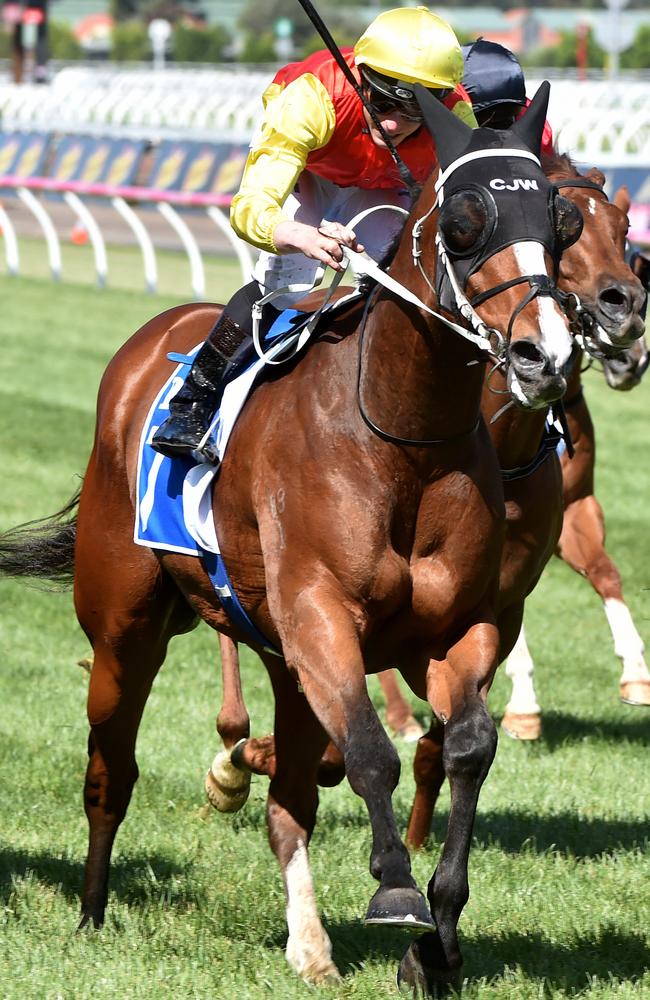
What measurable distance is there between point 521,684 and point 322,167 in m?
2.96

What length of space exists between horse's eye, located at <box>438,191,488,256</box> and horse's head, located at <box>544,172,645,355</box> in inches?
44.0

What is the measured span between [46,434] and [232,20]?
345 feet

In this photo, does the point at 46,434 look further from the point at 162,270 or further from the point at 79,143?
the point at 79,143

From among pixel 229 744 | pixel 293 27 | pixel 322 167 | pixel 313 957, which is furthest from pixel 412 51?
pixel 293 27

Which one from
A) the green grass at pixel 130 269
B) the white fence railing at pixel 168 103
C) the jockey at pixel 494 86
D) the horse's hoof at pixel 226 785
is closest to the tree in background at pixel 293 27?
the white fence railing at pixel 168 103

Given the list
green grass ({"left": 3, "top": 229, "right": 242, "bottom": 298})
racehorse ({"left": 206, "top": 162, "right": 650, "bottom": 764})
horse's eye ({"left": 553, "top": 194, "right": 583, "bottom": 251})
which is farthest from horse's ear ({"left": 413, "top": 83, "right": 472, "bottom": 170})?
green grass ({"left": 3, "top": 229, "right": 242, "bottom": 298})

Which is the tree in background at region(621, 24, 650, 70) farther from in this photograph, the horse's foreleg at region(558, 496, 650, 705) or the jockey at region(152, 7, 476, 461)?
the jockey at region(152, 7, 476, 461)

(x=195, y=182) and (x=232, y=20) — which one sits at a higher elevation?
(x=195, y=182)

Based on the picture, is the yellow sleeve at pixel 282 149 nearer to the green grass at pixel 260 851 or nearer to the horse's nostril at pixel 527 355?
the horse's nostril at pixel 527 355

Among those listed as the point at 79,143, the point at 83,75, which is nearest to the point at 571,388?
the point at 79,143

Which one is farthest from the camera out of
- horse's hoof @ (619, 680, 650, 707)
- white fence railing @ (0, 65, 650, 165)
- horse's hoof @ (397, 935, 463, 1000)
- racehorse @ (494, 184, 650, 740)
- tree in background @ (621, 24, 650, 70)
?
tree in background @ (621, 24, 650, 70)

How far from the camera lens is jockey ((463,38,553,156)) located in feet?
15.8

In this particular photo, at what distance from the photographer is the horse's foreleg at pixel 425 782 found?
16.7 feet

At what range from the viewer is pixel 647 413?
45.4 feet
